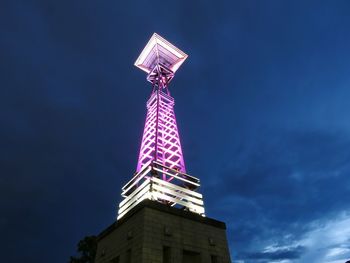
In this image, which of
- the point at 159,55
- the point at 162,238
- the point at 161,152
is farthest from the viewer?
the point at 159,55

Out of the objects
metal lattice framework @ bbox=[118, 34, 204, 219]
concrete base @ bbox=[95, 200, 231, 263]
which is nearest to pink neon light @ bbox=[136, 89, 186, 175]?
metal lattice framework @ bbox=[118, 34, 204, 219]

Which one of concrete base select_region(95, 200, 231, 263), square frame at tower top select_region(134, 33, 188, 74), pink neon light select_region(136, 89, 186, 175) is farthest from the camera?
square frame at tower top select_region(134, 33, 188, 74)

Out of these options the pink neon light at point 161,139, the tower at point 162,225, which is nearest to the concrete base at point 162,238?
the tower at point 162,225

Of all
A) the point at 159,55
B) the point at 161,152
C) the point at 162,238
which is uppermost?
the point at 159,55

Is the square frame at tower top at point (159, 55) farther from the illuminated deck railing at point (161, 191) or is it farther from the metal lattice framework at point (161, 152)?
the illuminated deck railing at point (161, 191)

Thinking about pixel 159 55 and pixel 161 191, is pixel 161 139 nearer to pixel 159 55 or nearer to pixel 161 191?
pixel 161 191

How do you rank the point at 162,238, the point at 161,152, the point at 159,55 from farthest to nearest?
1. the point at 159,55
2. the point at 161,152
3. the point at 162,238

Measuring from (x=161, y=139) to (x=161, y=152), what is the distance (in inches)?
67.5

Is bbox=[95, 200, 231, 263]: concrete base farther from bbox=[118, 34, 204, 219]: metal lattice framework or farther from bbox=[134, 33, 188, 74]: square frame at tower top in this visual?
bbox=[134, 33, 188, 74]: square frame at tower top

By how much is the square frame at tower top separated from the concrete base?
29648mm

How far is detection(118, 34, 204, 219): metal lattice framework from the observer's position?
24000mm

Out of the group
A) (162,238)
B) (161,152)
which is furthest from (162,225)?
(161,152)

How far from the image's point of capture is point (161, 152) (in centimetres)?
3031

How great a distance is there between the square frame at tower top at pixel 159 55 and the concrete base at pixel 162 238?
97.3 ft
